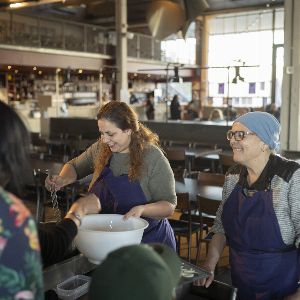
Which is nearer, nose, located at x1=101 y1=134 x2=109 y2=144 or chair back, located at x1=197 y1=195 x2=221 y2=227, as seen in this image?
nose, located at x1=101 y1=134 x2=109 y2=144

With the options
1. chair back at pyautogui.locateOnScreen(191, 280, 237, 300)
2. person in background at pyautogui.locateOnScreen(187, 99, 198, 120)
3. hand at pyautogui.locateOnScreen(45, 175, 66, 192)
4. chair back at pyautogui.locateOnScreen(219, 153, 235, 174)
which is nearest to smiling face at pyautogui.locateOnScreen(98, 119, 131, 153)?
hand at pyautogui.locateOnScreen(45, 175, 66, 192)

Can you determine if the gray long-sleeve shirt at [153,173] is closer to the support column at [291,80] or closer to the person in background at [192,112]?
the support column at [291,80]

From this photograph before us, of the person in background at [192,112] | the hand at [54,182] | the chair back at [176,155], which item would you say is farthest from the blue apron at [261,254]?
the person in background at [192,112]

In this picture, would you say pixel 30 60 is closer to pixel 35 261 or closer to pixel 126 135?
pixel 126 135

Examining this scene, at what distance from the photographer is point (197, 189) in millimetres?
4281

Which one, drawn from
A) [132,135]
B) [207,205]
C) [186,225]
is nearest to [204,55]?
[186,225]

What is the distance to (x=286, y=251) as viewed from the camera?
A: 1.82 m

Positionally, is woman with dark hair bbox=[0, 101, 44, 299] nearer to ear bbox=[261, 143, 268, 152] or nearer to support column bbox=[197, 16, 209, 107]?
ear bbox=[261, 143, 268, 152]

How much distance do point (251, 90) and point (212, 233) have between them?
19271 millimetres

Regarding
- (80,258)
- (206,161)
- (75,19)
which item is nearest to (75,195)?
(206,161)

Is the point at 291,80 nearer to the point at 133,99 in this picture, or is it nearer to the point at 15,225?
the point at 15,225

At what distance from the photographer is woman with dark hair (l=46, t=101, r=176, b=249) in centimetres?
224

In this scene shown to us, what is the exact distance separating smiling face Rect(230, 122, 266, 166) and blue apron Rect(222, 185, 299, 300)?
0.14 m

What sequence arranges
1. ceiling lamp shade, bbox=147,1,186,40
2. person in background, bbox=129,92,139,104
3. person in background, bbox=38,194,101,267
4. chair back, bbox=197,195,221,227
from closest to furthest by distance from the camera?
person in background, bbox=38,194,101,267
chair back, bbox=197,195,221,227
ceiling lamp shade, bbox=147,1,186,40
person in background, bbox=129,92,139,104
